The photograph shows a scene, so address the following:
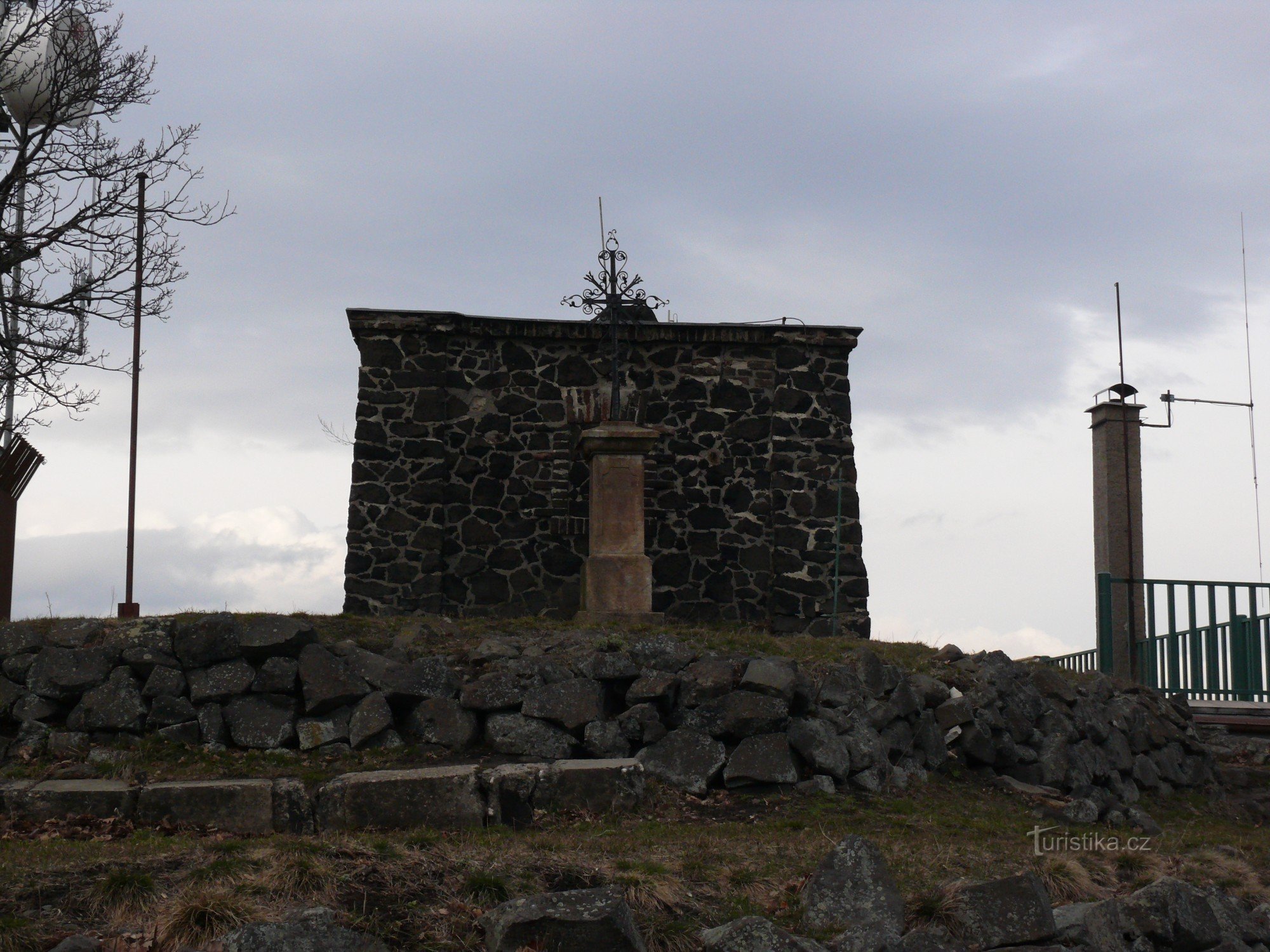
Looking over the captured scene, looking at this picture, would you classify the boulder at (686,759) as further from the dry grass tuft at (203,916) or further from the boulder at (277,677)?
Result: the dry grass tuft at (203,916)

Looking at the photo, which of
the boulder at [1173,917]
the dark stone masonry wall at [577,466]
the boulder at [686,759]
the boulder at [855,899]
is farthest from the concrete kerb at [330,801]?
the dark stone masonry wall at [577,466]

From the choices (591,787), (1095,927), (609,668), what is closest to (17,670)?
(609,668)

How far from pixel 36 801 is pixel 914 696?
7.34m

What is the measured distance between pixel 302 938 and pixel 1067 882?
459cm

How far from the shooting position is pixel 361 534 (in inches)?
632

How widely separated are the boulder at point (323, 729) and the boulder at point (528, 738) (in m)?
1.23

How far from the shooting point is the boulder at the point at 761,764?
9852 mm

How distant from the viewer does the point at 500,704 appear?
10.4 m

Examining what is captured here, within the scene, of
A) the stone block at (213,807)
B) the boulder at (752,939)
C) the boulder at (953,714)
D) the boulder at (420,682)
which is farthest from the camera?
the boulder at (953,714)

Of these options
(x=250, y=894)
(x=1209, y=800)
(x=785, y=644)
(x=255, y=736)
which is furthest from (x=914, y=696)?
(x=250, y=894)

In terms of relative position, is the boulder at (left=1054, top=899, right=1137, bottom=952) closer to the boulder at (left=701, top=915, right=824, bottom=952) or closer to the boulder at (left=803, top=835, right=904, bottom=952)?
the boulder at (left=803, top=835, right=904, bottom=952)

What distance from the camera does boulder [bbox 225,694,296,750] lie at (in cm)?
1029

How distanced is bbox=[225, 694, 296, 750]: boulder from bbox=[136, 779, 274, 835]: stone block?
5.10 ft

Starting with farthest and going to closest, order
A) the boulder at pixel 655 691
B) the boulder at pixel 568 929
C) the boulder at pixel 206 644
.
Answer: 1. the boulder at pixel 206 644
2. the boulder at pixel 655 691
3. the boulder at pixel 568 929
